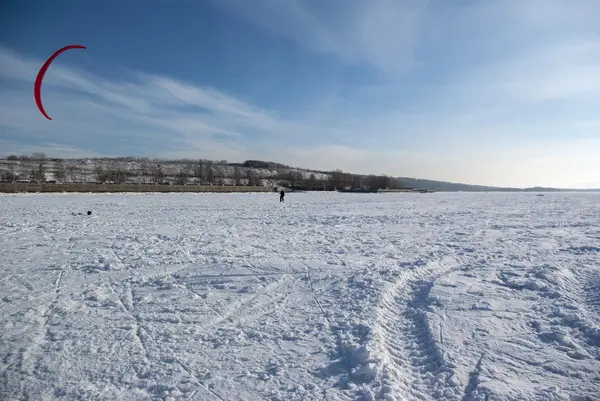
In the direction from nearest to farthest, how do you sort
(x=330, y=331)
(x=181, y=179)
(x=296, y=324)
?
(x=330, y=331)
(x=296, y=324)
(x=181, y=179)

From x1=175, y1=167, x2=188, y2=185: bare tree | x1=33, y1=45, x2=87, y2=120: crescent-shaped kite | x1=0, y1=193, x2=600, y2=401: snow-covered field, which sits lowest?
x1=175, y1=167, x2=188, y2=185: bare tree

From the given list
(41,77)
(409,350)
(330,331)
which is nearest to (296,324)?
(330,331)

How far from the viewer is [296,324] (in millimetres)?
5160

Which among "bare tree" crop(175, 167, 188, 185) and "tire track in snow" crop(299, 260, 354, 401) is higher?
"tire track in snow" crop(299, 260, 354, 401)

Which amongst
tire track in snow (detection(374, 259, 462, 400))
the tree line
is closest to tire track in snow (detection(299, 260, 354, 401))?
tire track in snow (detection(374, 259, 462, 400))

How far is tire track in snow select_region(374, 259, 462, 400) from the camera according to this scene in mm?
3610

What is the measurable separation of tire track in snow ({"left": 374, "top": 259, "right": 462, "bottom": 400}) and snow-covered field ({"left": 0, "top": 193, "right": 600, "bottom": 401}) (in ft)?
0.07

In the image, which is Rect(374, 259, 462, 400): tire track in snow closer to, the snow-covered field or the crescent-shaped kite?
the snow-covered field

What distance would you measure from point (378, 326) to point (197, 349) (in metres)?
2.34

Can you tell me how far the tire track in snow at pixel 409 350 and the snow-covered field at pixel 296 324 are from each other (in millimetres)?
20

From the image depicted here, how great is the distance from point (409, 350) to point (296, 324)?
1.53 metres

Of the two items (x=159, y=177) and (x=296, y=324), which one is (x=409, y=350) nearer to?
(x=296, y=324)

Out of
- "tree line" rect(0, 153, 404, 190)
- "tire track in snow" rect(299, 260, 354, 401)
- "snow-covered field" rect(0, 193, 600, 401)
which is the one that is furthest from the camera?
"tree line" rect(0, 153, 404, 190)

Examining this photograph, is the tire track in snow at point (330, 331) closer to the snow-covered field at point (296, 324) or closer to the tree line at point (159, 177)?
the snow-covered field at point (296, 324)
